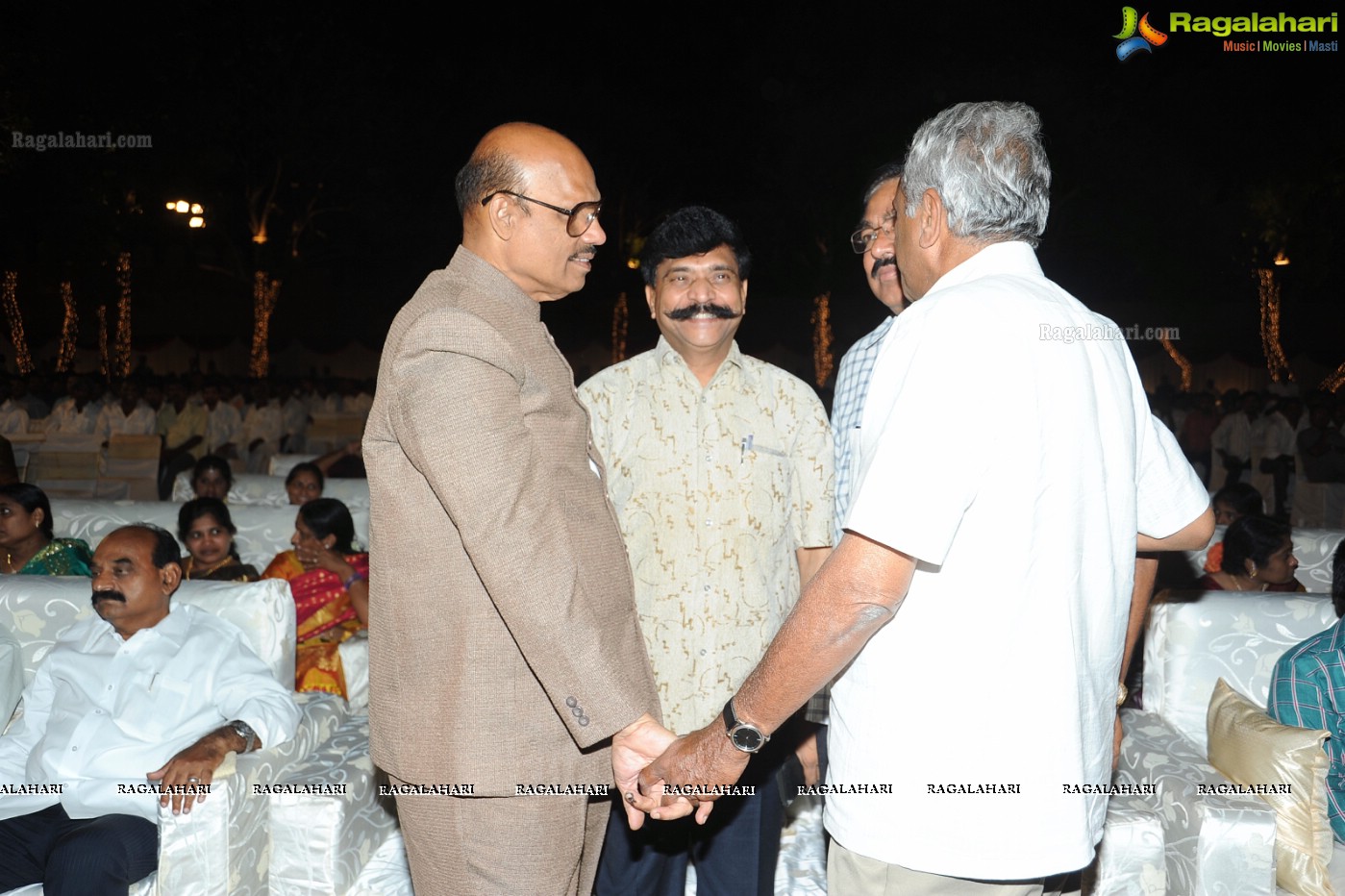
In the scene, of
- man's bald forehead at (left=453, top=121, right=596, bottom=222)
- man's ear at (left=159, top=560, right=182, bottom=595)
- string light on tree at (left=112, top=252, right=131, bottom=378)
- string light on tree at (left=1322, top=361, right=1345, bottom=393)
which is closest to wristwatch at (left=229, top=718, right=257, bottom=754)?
man's ear at (left=159, top=560, right=182, bottom=595)

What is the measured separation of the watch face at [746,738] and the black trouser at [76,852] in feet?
5.71

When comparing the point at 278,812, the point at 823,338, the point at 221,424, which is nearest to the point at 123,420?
Result: the point at 221,424

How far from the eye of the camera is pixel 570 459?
158 centimetres

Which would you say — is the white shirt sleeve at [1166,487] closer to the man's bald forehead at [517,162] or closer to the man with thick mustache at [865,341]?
the man with thick mustache at [865,341]

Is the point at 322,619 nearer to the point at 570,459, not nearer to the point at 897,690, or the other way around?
the point at 570,459

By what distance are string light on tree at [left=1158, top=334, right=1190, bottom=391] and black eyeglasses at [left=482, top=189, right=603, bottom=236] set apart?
20.8 meters

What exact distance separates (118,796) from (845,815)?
77.7 inches

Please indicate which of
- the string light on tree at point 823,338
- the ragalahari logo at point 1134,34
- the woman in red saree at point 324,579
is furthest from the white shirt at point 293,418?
the ragalahari logo at point 1134,34

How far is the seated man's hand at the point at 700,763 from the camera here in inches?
56.1

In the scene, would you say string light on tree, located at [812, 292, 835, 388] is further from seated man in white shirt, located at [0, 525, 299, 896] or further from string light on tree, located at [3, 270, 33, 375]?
seated man in white shirt, located at [0, 525, 299, 896]

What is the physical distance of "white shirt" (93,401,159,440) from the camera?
10.6 m

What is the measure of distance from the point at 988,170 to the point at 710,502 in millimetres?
1082

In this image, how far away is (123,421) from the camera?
35.2 feet

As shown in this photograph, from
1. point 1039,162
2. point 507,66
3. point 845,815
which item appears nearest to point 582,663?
point 845,815
